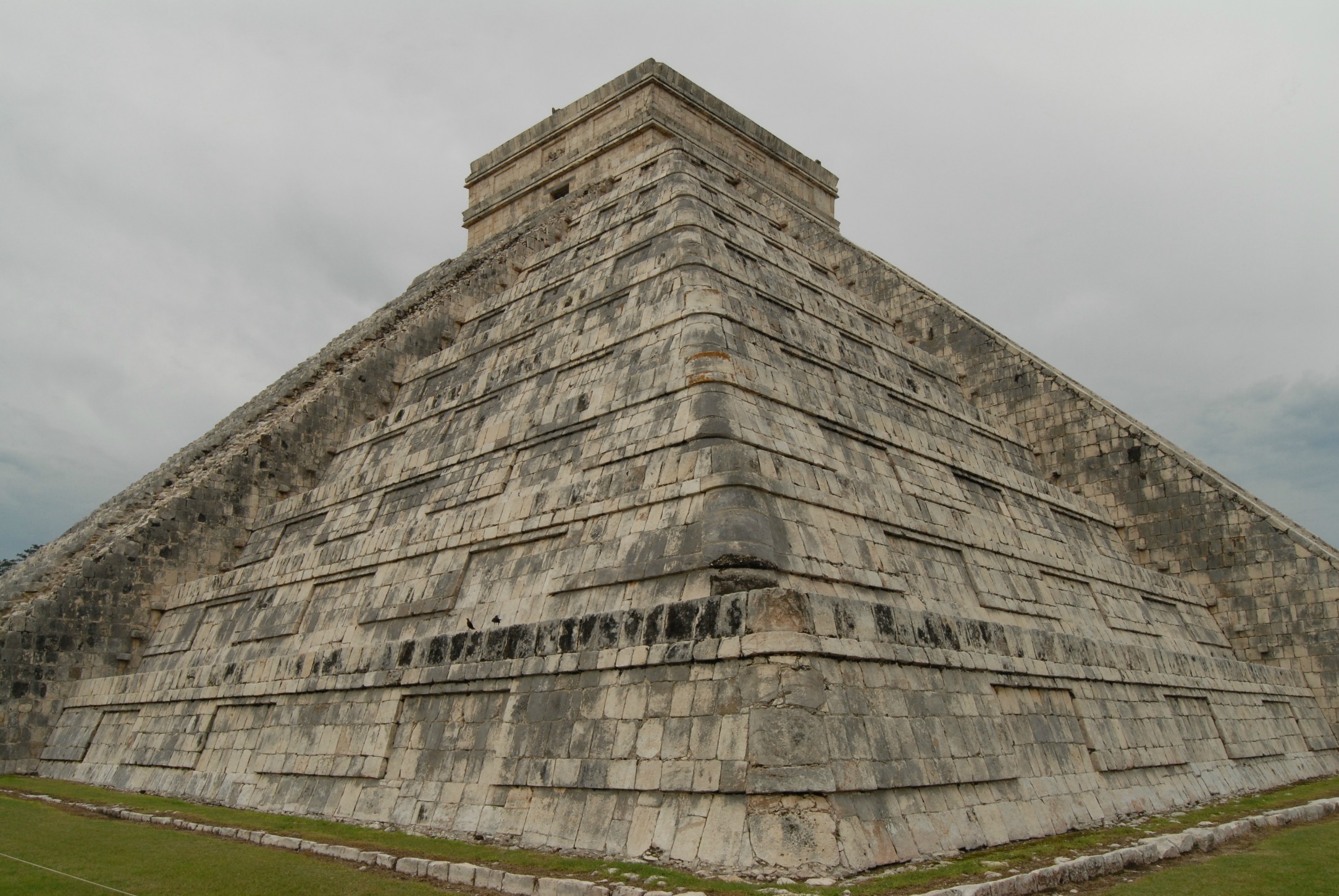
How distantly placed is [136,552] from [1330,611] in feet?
59.0

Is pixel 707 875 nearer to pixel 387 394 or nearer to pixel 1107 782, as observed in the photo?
pixel 1107 782

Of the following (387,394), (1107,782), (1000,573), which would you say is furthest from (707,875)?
(387,394)

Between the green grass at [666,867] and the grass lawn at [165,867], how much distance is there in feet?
1.55

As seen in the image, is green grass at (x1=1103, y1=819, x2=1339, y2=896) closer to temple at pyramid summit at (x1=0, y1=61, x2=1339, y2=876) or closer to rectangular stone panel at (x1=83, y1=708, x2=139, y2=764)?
temple at pyramid summit at (x1=0, y1=61, x2=1339, y2=876)

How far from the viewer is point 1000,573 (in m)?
11.3

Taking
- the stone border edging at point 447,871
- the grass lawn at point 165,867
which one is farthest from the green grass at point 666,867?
the grass lawn at point 165,867

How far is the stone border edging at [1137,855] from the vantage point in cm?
606

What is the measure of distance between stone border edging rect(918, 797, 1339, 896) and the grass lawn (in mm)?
3761

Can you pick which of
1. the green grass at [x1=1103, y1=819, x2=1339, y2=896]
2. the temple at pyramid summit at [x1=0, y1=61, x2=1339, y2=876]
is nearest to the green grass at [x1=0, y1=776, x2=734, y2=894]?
the temple at pyramid summit at [x1=0, y1=61, x2=1339, y2=876]

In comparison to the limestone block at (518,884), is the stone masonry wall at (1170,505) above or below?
above

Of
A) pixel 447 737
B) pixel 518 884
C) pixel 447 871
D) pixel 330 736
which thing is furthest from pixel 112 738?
pixel 518 884

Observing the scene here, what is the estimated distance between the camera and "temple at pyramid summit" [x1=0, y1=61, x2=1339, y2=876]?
7273 mm

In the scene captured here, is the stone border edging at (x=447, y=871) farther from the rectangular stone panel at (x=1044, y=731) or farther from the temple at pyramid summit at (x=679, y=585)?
the rectangular stone panel at (x=1044, y=731)

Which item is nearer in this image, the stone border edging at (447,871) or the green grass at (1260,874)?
the stone border edging at (447,871)
